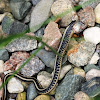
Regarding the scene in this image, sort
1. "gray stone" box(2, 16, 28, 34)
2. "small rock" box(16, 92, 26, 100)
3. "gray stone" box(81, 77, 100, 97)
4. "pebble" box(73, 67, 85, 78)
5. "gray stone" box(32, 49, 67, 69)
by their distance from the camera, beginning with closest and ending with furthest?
"gray stone" box(81, 77, 100, 97) < "pebble" box(73, 67, 85, 78) < "small rock" box(16, 92, 26, 100) < "gray stone" box(32, 49, 67, 69) < "gray stone" box(2, 16, 28, 34)

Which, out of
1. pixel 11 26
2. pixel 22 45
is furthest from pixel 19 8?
pixel 22 45

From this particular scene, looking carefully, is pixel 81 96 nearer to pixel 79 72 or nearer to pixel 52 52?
pixel 79 72

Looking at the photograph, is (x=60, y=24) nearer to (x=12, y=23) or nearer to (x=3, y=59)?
(x=12, y=23)

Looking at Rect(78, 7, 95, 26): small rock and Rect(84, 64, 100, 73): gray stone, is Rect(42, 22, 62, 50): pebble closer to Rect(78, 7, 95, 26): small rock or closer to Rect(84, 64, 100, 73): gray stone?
Rect(78, 7, 95, 26): small rock

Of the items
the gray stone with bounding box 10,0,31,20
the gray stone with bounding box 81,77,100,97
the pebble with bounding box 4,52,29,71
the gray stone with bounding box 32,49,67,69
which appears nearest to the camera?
the gray stone with bounding box 81,77,100,97

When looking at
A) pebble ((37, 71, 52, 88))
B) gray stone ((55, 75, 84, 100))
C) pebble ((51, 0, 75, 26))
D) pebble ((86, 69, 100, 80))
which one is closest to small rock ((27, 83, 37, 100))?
pebble ((37, 71, 52, 88))

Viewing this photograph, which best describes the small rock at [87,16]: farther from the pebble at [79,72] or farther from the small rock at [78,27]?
the pebble at [79,72]

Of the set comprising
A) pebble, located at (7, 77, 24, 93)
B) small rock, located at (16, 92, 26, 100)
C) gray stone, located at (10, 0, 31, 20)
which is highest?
gray stone, located at (10, 0, 31, 20)
